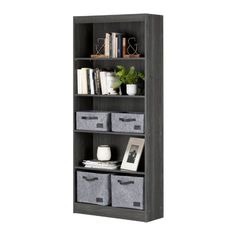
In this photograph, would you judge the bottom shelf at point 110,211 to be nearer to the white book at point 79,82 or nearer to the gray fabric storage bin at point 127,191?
the gray fabric storage bin at point 127,191

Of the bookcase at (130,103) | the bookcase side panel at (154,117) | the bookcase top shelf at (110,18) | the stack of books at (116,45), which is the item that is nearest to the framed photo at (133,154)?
the bookcase at (130,103)

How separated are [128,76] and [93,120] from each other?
0.60 metres

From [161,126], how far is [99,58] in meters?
0.92

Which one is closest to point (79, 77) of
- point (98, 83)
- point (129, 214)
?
point (98, 83)

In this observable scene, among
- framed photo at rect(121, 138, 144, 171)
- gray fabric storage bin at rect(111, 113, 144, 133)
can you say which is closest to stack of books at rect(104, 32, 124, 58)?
gray fabric storage bin at rect(111, 113, 144, 133)

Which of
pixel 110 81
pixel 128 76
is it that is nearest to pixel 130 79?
pixel 128 76

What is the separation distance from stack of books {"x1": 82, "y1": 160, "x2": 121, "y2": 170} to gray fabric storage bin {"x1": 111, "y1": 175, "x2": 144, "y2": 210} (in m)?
0.12

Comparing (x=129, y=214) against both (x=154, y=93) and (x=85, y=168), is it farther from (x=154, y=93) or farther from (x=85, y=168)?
(x=154, y=93)

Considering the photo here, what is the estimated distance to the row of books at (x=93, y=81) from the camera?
8086 mm

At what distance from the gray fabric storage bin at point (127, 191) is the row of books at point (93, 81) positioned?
890 mm

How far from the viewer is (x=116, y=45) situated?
7949 mm

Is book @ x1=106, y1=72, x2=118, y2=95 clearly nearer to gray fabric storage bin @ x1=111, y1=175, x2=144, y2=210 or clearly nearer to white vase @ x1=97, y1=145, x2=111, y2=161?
white vase @ x1=97, y1=145, x2=111, y2=161

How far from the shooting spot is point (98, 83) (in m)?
8.14

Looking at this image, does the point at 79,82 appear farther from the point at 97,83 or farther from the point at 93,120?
the point at 93,120
